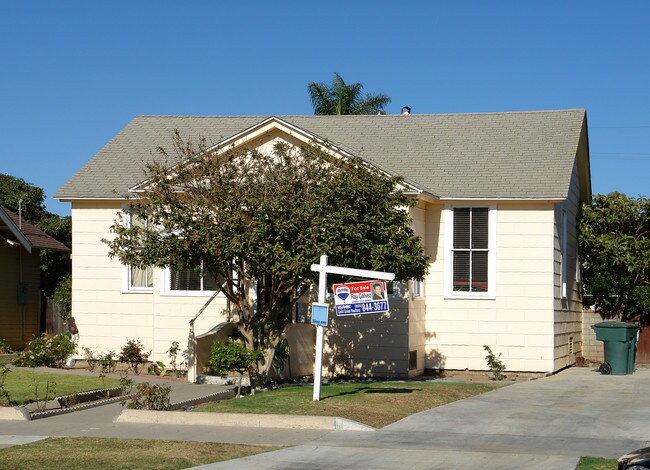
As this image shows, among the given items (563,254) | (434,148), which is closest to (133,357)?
(434,148)

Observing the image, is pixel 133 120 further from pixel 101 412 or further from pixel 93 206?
pixel 101 412

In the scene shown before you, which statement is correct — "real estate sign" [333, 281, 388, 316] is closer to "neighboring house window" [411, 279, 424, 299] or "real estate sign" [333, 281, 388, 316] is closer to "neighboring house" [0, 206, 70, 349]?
"neighboring house window" [411, 279, 424, 299]

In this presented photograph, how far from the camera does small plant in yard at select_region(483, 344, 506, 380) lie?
2286 centimetres

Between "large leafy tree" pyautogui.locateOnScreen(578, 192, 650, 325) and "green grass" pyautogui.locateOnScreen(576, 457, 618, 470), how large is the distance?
1469 centimetres

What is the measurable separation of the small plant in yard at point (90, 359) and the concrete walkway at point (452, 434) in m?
6.06

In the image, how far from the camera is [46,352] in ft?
76.5

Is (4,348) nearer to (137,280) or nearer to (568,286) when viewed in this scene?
(137,280)

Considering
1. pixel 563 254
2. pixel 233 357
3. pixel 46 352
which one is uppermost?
pixel 563 254

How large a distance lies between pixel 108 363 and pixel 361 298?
8451 millimetres

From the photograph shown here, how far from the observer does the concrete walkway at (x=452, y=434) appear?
1212cm

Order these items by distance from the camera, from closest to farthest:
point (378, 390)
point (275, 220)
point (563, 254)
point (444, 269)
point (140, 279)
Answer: point (275, 220)
point (378, 390)
point (444, 269)
point (140, 279)
point (563, 254)

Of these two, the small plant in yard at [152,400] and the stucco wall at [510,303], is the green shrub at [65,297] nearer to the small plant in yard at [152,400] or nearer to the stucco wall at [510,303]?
the stucco wall at [510,303]

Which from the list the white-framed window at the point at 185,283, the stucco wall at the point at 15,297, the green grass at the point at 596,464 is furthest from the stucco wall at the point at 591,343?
the stucco wall at the point at 15,297

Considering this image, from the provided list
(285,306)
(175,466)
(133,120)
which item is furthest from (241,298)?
(133,120)
